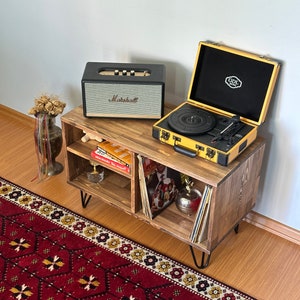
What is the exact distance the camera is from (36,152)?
2.35m

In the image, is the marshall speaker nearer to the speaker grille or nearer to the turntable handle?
the speaker grille

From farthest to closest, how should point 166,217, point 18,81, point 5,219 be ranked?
point 18,81, point 5,219, point 166,217

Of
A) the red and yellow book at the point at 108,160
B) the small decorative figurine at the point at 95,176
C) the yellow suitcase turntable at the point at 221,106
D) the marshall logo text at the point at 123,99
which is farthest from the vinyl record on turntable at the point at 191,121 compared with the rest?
the small decorative figurine at the point at 95,176

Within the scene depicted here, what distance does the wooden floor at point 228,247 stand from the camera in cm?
186

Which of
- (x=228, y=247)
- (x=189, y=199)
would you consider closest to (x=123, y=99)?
(x=189, y=199)

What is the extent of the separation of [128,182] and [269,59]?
753 mm

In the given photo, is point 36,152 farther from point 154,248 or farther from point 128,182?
point 154,248

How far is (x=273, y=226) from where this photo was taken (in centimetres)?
206

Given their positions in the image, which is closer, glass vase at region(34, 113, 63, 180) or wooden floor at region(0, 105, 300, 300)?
wooden floor at region(0, 105, 300, 300)

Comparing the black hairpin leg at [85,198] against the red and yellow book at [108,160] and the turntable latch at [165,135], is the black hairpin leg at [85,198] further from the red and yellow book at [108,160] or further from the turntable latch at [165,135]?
the turntable latch at [165,135]

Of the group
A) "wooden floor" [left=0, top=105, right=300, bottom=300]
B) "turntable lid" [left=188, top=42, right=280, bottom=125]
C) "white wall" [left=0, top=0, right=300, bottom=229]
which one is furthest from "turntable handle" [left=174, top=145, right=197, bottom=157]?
"wooden floor" [left=0, top=105, right=300, bottom=300]

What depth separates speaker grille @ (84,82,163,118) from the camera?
6.04 ft

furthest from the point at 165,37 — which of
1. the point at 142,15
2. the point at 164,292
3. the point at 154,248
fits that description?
the point at 164,292

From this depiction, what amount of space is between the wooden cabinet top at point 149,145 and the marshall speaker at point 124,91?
31 millimetres
